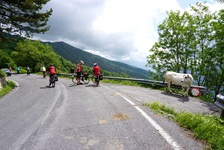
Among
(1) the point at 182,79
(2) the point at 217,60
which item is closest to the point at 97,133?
(1) the point at 182,79

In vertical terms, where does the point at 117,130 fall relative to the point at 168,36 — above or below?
below

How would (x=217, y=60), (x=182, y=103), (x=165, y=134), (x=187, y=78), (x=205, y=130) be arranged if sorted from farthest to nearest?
(x=217, y=60) → (x=187, y=78) → (x=182, y=103) → (x=205, y=130) → (x=165, y=134)

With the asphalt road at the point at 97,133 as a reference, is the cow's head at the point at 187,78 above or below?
above

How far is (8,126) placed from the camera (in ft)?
17.9

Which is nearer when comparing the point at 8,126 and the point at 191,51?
the point at 8,126

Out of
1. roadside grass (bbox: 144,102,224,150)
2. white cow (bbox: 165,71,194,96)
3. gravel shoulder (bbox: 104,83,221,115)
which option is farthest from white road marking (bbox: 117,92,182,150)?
white cow (bbox: 165,71,194,96)

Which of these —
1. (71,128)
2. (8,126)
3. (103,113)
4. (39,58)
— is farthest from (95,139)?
(39,58)

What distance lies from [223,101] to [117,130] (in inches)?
147

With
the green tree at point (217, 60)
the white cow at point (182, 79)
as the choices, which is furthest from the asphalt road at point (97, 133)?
the green tree at point (217, 60)

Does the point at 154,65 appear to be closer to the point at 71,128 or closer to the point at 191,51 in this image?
the point at 191,51

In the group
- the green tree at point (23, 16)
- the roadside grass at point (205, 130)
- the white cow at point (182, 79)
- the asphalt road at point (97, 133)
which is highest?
the green tree at point (23, 16)

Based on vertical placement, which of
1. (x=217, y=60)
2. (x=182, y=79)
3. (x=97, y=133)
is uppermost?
(x=217, y=60)

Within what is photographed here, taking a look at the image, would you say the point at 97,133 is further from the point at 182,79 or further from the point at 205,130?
the point at 182,79

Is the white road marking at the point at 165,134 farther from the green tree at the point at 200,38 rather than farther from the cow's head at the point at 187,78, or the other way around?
the green tree at the point at 200,38
